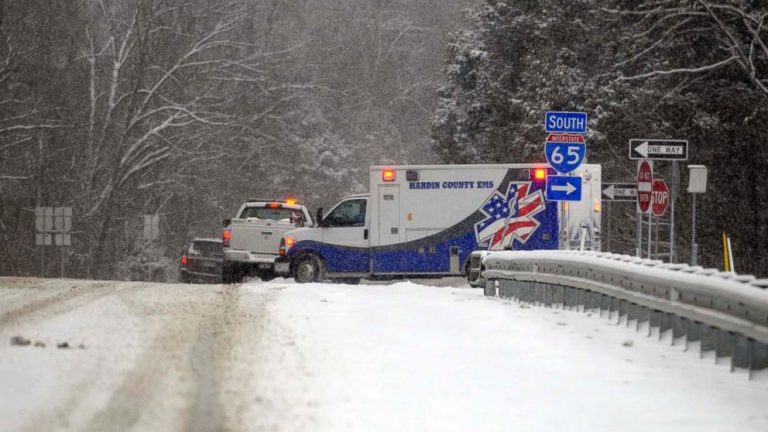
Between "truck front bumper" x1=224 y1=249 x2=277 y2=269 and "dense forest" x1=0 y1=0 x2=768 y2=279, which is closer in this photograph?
"truck front bumper" x1=224 y1=249 x2=277 y2=269

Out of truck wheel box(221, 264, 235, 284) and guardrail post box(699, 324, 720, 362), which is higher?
guardrail post box(699, 324, 720, 362)

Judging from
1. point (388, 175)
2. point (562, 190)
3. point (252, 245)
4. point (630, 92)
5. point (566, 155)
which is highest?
point (630, 92)

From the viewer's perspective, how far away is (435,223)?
26.6 meters

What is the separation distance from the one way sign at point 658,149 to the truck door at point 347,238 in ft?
21.8

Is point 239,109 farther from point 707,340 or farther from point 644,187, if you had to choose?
point 707,340

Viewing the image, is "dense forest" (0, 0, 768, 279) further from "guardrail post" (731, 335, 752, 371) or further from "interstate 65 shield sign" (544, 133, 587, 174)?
"guardrail post" (731, 335, 752, 371)

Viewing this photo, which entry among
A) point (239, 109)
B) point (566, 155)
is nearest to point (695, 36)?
point (566, 155)

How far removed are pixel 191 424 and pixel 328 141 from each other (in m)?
88.4

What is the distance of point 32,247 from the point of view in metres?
55.9

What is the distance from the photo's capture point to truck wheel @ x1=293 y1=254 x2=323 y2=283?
89.1ft

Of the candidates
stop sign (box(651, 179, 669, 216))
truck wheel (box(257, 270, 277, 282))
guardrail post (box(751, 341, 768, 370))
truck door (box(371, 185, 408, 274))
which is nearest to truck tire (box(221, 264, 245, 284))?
truck wheel (box(257, 270, 277, 282))

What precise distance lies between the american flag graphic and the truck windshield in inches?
208

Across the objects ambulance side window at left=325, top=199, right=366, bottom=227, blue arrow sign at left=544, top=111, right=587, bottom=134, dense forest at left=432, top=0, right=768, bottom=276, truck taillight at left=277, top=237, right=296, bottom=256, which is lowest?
truck taillight at left=277, top=237, right=296, bottom=256

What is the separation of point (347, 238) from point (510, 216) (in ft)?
12.5
